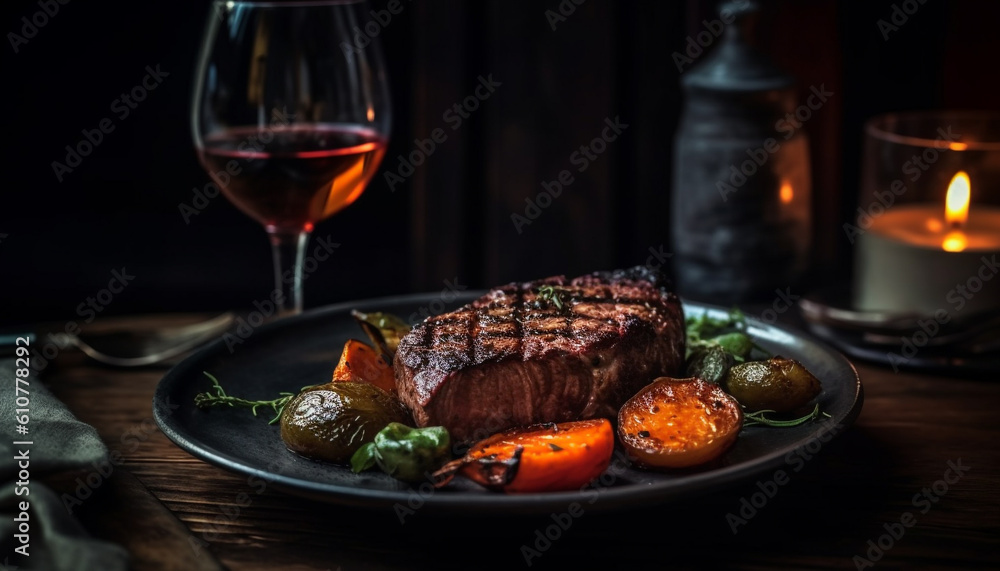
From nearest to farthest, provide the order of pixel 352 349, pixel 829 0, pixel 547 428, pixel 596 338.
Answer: pixel 547 428
pixel 596 338
pixel 352 349
pixel 829 0

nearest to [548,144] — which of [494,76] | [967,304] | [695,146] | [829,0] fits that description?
[494,76]

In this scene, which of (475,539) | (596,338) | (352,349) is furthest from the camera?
(352,349)

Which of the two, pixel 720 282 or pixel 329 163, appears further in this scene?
pixel 720 282

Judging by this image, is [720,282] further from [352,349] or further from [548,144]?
[352,349]
